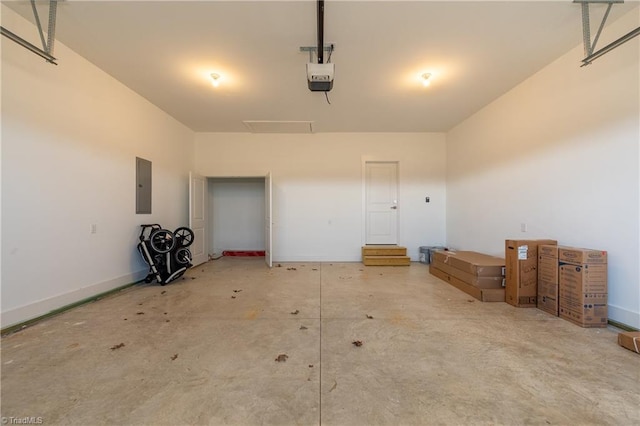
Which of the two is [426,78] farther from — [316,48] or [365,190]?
[365,190]

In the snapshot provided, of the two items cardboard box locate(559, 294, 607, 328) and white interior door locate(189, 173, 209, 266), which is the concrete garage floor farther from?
white interior door locate(189, 173, 209, 266)

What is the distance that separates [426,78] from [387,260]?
3.67m

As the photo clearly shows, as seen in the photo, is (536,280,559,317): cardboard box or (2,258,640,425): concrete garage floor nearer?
(2,258,640,425): concrete garage floor

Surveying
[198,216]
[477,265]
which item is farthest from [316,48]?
[198,216]

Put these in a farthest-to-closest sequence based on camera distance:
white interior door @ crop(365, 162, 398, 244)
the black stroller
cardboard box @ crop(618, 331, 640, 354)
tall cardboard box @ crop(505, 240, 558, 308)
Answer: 1. white interior door @ crop(365, 162, 398, 244)
2. the black stroller
3. tall cardboard box @ crop(505, 240, 558, 308)
4. cardboard box @ crop(618, 331, 640, 354)

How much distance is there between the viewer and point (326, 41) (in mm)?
2846

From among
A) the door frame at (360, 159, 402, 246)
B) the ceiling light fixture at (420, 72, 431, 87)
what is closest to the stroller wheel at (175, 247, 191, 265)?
the door frame at (360, 159, 402, 246)

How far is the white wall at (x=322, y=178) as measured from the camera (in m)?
6.13

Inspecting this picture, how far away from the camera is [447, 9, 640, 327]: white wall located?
2.53 metres

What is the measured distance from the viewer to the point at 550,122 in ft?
11.0

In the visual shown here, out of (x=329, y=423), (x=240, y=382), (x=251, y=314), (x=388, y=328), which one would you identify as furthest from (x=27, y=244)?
(x=388, y=328)

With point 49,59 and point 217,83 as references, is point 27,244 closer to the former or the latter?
point 49,59

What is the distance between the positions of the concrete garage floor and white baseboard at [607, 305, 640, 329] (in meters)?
0.25

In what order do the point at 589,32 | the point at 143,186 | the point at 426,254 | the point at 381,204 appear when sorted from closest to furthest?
the point at 589,32
the point at 143,186
the point at 426,254
the point at 381,204
